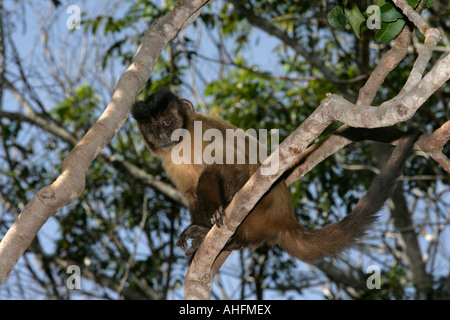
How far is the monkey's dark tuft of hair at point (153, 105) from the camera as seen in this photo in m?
5.38

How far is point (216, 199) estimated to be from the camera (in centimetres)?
480

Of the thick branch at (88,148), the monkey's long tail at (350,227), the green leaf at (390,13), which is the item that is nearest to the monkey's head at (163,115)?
the thick branch at (88,148)

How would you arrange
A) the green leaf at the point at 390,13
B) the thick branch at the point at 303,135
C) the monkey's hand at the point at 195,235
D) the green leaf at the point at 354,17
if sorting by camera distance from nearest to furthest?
1. the thick branch at the point at 303,135
2. the green leaf at the point at 390,13
3. the green leaf at the point at 354,17
4. the monkey's hand at the point at 195,235

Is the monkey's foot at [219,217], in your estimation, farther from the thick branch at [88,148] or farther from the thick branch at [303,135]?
the thick branch at [88,148]

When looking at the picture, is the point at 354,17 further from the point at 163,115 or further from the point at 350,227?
the point at 163,115

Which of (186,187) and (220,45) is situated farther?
(220,45)

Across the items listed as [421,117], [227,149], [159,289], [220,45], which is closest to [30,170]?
[159,289]

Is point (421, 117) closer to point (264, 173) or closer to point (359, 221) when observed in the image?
point (359, 221)

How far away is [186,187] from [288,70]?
3360 millimetres

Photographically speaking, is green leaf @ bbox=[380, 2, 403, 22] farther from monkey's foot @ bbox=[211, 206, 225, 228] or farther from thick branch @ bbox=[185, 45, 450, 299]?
monkey's foot @ bbox=[211, 206, 225, 228]

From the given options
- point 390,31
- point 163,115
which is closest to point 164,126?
point 163,115

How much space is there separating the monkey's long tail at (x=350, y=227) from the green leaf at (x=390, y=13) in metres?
0.99

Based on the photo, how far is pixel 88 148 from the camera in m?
3.42

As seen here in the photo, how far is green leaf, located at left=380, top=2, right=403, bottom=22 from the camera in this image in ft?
11.9
